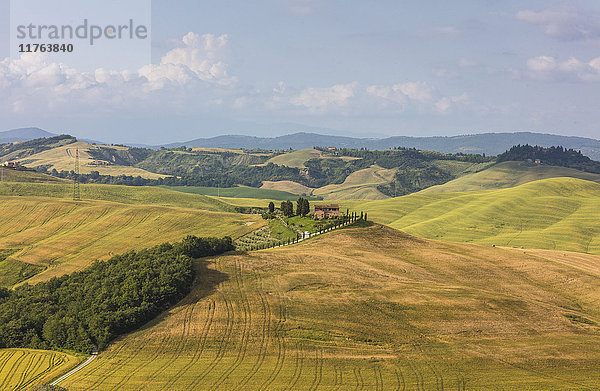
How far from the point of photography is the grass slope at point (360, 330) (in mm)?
61875

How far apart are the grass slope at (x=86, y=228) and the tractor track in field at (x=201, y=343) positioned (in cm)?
5994

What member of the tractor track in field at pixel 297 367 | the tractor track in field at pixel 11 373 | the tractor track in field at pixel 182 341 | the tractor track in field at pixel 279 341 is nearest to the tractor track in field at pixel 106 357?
the tractor track in field at pixel 182 341

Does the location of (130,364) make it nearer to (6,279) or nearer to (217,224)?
(6,279)

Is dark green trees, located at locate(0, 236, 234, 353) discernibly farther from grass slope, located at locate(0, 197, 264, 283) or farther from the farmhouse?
the farmhouse

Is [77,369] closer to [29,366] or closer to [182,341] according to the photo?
[29,366]

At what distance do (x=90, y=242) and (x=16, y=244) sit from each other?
19427mm

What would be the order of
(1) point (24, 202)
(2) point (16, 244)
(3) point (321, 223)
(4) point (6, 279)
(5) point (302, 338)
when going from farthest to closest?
(1) point (24, 202) < (2) point (16, 244) < (3) point (321, 223) < (4) point (6, 279) < (5) point (302, 338)

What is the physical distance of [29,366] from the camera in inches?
2534

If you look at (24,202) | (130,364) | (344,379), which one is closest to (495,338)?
(344,379)

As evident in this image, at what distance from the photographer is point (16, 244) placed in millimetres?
143750

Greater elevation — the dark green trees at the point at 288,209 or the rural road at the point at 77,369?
the dark green trees at the point at 288,209

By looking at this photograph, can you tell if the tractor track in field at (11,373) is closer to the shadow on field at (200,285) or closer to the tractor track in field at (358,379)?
the shadow on field at (200,285)

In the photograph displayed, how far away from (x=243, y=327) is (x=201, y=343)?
6.89m

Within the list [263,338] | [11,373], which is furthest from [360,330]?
[11,373]
